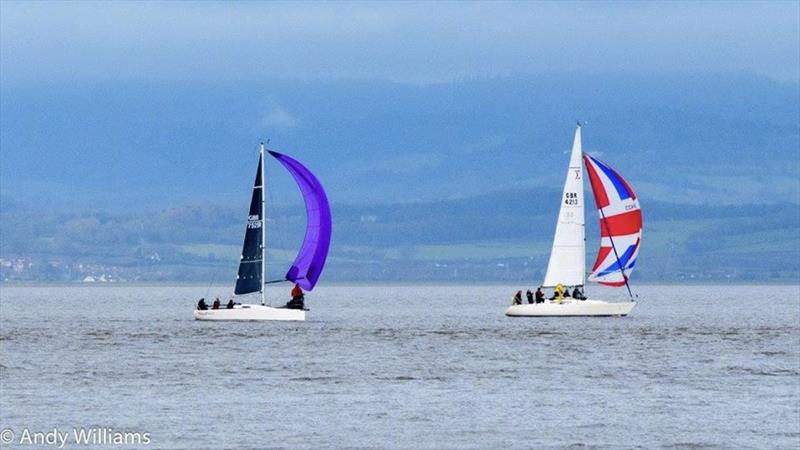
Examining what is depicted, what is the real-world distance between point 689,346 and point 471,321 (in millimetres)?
27889

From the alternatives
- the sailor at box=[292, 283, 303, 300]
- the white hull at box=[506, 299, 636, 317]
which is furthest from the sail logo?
the white hull at box=[506, 299, 636, 317]

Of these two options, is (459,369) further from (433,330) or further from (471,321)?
(471,321)

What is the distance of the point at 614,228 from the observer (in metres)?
93.8

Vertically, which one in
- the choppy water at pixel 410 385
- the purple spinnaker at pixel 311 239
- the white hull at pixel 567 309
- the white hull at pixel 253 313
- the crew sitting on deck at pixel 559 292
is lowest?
the choppy water at pixel 410 385

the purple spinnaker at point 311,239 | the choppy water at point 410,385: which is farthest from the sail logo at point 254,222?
the choppy water at point 410,385

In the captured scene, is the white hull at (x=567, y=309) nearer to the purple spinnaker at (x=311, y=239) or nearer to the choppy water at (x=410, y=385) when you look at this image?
the choppy water at (x=410, y=385)

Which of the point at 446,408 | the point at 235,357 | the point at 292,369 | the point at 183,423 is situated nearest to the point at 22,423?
the point at 183,423

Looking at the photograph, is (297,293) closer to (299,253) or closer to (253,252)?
(299,253)

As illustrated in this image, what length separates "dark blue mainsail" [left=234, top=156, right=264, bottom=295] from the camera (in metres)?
86.0

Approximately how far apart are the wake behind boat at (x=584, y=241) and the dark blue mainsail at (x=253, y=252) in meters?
13.2

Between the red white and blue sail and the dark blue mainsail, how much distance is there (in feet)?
52.0

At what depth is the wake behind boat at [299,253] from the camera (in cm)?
8388

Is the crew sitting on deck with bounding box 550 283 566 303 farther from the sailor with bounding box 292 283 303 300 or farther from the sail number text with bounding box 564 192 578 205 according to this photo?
the sailor with bounding box 292 283 303 300

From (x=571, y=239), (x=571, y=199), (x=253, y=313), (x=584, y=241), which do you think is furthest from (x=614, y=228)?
(x=253, y=313)
